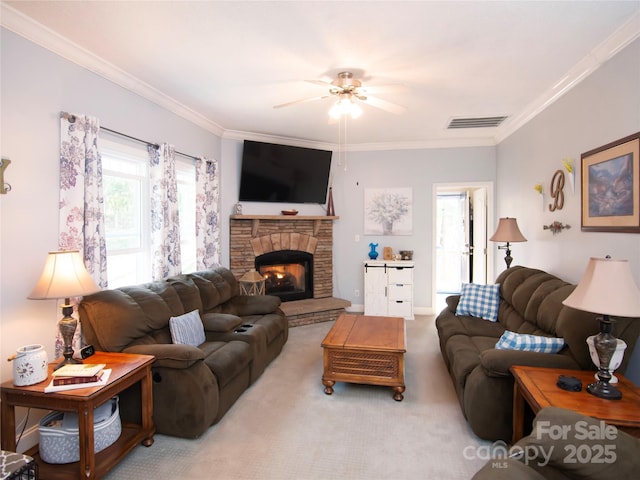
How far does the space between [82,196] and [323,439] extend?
7.90ft

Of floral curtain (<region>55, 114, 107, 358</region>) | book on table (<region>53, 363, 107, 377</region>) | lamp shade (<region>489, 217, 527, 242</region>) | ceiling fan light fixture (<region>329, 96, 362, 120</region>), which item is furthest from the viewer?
lamp shade (<region>489, 217, 527, 242</region>)

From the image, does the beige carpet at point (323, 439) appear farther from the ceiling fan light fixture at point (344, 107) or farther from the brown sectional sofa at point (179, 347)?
the ceiling fan light fixture at point (344, 107)

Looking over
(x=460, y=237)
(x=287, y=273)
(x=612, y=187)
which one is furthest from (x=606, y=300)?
(x=460, y=237)

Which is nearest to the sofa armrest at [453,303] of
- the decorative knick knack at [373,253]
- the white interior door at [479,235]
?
the decorative knick knack at [373,253]


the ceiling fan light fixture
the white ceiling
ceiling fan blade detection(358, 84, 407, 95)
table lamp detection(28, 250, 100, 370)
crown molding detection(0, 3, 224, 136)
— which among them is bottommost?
table lamp detection(28, 250, 100, 370)

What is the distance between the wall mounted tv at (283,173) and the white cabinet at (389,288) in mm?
1358

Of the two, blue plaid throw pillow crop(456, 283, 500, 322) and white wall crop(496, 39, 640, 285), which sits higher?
white wall crop(496, 39, 640, 285)

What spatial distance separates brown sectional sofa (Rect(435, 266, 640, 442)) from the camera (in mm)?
2238

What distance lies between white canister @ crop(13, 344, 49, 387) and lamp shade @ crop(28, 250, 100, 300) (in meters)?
0.30

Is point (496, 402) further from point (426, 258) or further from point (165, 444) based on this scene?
point (426, 258)

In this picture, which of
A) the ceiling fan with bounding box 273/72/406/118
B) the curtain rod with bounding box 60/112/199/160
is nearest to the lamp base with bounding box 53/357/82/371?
the curtain rod with bounding box 60/112/199/160

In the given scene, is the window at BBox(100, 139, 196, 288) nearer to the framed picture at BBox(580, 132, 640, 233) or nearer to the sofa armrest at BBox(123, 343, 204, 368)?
the sofa armrest at BBox(123, 343, 204, 368)

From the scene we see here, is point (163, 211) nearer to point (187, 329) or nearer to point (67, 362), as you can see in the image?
point (187, 329)

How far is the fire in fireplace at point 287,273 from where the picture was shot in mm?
5504
